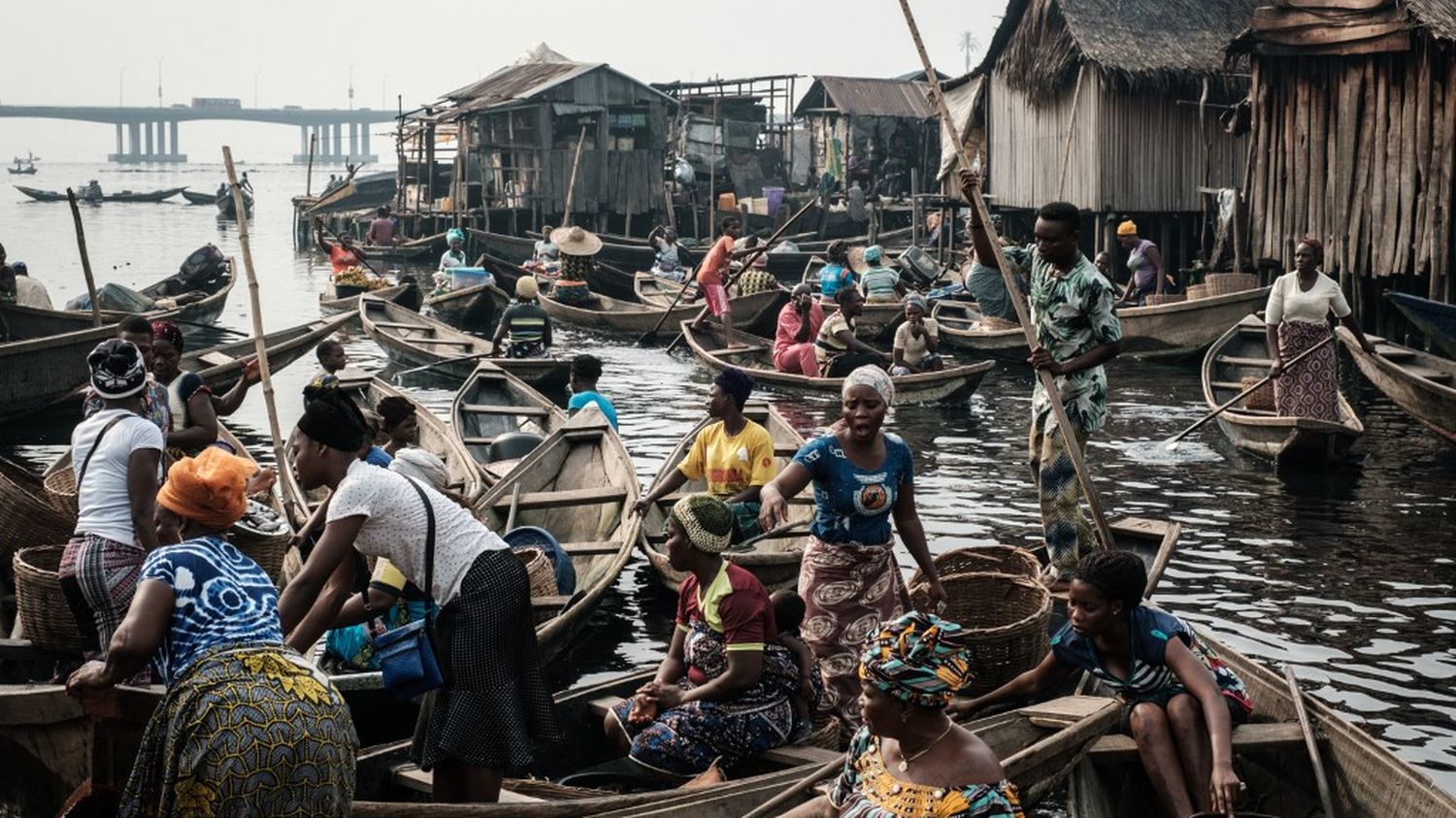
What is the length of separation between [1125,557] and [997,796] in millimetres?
1716

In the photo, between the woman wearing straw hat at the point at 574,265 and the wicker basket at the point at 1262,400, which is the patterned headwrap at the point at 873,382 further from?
the woman wearing straw hat at the point at 574,265

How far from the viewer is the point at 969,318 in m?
21.1

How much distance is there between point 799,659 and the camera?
5863 mm

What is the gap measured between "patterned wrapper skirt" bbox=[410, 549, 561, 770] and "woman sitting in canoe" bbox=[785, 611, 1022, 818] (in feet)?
4.94

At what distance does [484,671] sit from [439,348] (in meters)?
14.3

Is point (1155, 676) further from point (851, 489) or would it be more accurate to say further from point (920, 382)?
point (920, 382)

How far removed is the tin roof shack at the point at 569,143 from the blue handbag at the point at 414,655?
3357 centimetres

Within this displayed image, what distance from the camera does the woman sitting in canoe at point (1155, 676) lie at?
4988mm

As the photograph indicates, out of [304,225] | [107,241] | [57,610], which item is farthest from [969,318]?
[107,241]

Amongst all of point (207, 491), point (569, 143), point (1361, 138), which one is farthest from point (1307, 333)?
point (569, 143)

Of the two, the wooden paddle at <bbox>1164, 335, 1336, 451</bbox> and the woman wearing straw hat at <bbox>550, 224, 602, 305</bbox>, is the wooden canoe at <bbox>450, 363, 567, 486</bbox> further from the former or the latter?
the woman wearing straw hat at <bbox>550, 224, 602, 305</bbox>

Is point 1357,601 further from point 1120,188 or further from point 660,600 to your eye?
point 1120,188

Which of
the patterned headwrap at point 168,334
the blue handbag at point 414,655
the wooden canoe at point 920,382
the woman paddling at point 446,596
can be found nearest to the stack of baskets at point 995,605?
the woman paddling at point 446,596

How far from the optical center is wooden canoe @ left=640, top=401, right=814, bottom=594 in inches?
309
